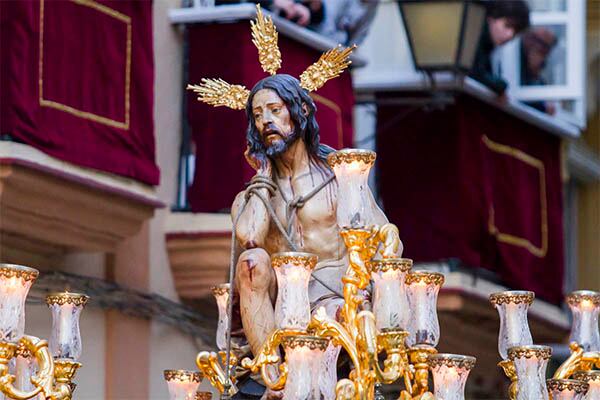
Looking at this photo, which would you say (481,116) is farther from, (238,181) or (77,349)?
(77,349)

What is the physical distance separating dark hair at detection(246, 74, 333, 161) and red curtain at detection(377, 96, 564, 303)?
10.6 meters

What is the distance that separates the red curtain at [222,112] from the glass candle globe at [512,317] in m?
7.55

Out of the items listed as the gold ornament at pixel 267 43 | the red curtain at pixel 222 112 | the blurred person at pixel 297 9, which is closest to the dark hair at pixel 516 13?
the blurred person at pixel 297 9

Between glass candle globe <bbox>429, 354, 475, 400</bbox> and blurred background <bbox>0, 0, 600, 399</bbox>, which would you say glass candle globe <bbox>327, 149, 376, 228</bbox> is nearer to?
glass candle globe <bbox>429, 354, 475, 400</bbox>

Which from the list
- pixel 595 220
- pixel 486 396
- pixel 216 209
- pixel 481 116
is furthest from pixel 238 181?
pixel 595 220

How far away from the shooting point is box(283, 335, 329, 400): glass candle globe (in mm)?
14711

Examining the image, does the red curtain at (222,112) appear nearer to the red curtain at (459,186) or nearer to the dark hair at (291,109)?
the red curtain at (459,186)

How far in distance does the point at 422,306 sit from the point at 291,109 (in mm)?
1410

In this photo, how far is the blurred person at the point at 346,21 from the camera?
2595 cm

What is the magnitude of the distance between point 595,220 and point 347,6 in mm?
8517

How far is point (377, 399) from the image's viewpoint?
15.8 metres

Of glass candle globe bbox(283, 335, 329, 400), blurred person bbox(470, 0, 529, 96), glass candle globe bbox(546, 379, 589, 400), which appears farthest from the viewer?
blurred person bbox(470, 0, 529, 96)

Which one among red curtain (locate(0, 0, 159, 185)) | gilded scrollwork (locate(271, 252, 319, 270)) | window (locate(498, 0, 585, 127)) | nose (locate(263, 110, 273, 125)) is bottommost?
gilded scrollwork (locate(271, 252, 319, 270))

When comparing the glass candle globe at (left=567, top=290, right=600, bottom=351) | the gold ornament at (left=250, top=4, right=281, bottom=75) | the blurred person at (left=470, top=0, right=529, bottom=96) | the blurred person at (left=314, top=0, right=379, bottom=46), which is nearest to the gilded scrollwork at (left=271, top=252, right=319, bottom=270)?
the gold ornament at (left=250, top=4, right=281, bottom=75)
